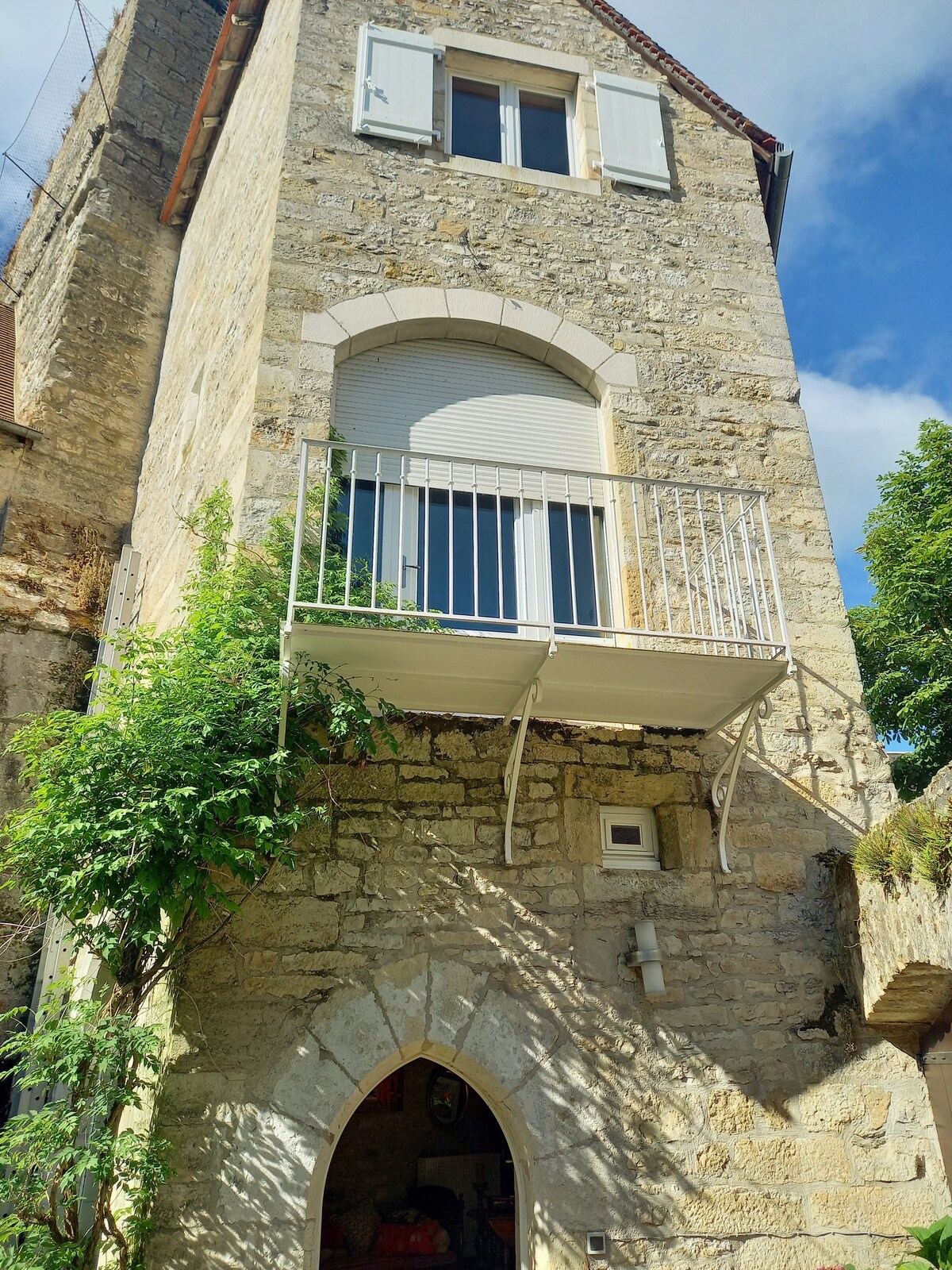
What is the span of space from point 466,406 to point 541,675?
7.18 ft

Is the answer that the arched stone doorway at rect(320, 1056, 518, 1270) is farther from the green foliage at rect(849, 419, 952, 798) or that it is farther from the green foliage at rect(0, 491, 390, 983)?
the green foliage at rect(849, 419, 952, 798)

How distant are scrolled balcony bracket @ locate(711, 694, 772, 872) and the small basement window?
12.9 inches

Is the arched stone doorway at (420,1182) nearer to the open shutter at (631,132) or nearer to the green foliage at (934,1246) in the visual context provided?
the green foliage at (934,1246)

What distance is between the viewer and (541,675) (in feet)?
14.0

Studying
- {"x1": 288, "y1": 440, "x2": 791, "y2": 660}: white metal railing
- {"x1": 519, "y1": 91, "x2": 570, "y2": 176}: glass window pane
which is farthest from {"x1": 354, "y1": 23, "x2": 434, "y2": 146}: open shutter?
{"x1": 288, "y1": 440, "x2": 791, "y2": 660}: white metal railing

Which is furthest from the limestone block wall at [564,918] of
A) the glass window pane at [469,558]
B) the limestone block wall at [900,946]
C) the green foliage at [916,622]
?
the green foliage at [916,622]

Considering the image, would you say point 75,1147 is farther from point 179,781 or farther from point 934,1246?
point 934,1246

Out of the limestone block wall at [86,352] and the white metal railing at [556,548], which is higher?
the limestone block wall at [86,352]

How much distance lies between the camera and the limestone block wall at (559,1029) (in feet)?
12.7

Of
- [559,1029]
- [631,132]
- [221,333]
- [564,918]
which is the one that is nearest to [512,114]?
[631,132]

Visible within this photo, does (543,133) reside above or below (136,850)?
above

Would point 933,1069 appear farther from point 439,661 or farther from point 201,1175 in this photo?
point 201,1175

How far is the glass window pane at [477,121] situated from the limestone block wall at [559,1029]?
14.7ft

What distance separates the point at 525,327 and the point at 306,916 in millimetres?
3790
